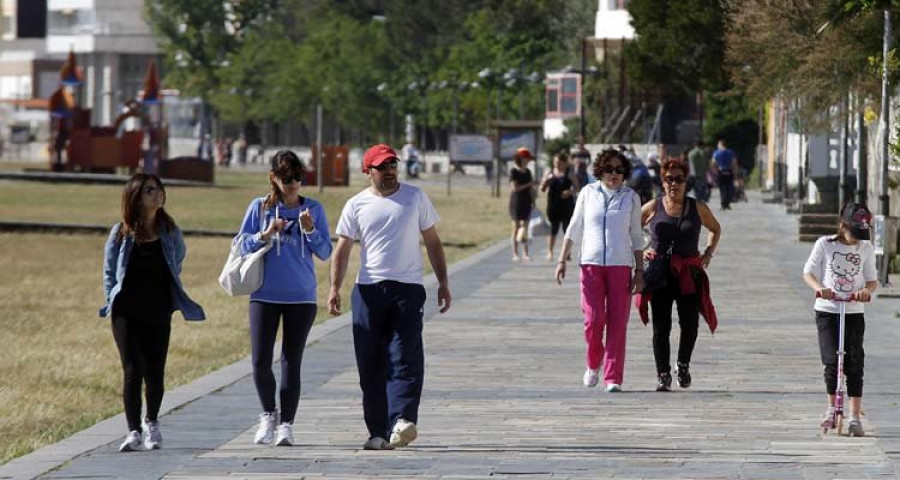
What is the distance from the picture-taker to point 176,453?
10320 mm

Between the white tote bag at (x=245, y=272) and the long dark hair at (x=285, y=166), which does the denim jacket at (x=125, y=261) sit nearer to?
the white tote bag at (x=245, y=272)

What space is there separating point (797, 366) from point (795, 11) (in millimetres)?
15373

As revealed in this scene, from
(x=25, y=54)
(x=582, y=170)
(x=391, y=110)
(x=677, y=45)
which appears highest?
(x=25, y=54)

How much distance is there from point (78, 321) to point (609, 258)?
9.24m

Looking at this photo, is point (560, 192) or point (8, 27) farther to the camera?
point (8, 27)

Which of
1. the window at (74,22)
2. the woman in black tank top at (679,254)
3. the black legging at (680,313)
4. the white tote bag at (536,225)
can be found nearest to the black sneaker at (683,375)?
the woman in black tank top at (679,254)

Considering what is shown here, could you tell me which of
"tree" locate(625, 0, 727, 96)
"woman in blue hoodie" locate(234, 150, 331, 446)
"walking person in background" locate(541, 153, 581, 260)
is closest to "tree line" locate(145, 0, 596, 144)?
"tree" locate(625, 0, 727, 96)

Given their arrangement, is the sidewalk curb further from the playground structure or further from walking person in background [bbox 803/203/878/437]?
the playground structure

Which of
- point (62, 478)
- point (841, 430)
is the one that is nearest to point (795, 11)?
A: point (841, 430)

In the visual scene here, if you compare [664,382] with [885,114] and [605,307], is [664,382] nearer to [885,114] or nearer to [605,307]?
[605,307]

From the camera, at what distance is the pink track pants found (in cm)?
1339

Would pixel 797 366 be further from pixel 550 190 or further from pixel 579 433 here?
pixel 550 190

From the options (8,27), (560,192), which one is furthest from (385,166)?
(8,27)

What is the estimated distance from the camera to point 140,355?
35.1 feet
